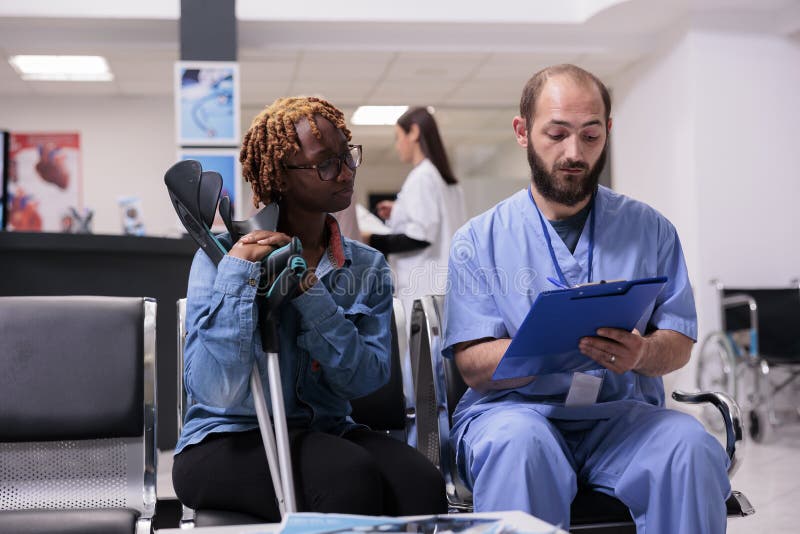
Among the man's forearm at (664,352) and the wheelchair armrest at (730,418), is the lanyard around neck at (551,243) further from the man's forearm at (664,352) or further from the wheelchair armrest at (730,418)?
the wheelchair armrest at (730,418)

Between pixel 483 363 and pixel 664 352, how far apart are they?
1.08ft

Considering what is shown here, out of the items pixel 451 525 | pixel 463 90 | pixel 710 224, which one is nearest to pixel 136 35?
pixel 463 90

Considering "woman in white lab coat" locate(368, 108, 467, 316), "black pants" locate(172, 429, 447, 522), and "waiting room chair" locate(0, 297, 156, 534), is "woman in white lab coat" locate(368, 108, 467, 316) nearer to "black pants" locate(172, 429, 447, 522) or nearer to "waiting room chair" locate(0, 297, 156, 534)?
"waiting room chair" locate(0, 297, 156, 534)

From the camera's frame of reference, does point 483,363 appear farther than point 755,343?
No

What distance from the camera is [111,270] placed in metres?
3.65

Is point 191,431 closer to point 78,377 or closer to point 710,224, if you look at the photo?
point 78,377

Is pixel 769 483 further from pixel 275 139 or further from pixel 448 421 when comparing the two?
pixel 275 139

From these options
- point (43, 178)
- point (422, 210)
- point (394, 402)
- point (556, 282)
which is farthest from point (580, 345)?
point (43, 178)

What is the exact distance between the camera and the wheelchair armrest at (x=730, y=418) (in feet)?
4.98

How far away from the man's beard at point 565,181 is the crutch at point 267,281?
1.89 ft

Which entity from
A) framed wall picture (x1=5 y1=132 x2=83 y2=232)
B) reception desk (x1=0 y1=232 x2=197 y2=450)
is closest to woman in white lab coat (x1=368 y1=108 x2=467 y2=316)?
reception desk (x1=0 y1=232 x2=197 y2=450)

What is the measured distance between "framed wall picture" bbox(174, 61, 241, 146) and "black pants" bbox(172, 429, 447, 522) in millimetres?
4089

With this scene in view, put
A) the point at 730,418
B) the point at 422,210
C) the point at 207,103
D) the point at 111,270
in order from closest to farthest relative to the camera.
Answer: the point at 730,418 < the point at 422,210 < the point at 111,270 < the point at 207,103

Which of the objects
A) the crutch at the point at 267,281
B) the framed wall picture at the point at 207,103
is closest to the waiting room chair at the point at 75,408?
the crutch at the point at 267,281
